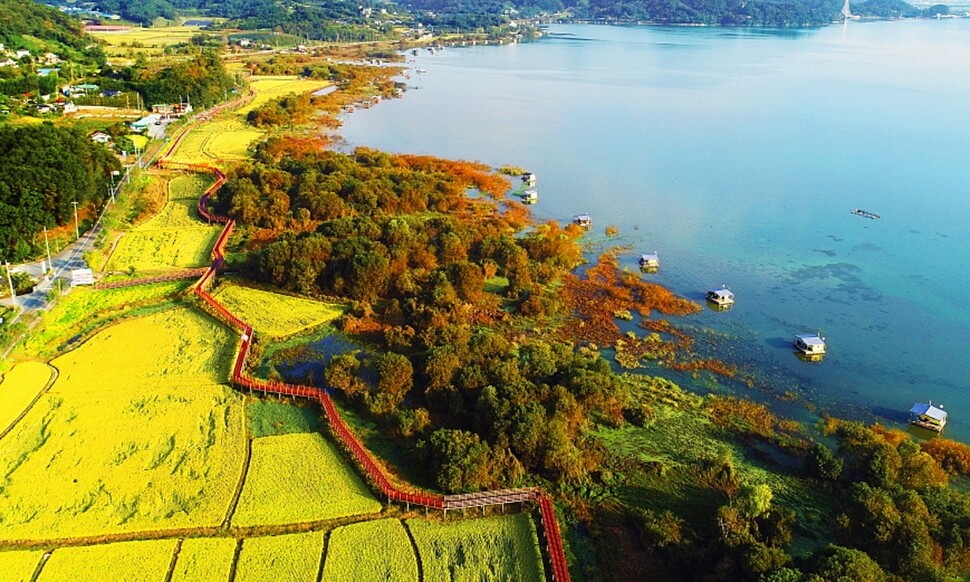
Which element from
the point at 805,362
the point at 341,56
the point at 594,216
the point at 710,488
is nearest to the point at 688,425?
the point at 710,488

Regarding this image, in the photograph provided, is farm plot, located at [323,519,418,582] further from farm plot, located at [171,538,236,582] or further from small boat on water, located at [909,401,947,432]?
small boat on water, located at [909,401,947,432]

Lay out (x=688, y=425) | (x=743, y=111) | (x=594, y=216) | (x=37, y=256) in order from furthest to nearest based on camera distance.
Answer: (x=743, y=111) → (x=594, y=216) → (x=37, y=256) → (x=688, y=425)

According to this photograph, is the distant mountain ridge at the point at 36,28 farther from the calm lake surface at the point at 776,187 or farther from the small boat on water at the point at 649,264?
the small boat on water at the point at 649,264

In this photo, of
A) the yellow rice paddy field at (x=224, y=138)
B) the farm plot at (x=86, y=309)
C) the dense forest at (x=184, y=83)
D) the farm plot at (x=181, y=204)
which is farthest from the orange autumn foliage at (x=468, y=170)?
the dense forest at (x=184, y=83)

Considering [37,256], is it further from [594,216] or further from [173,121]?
[173,121]

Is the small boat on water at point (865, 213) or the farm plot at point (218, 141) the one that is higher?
the farm plot at point (218, 141)

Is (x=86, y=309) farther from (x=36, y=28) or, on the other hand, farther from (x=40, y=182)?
(x=36, y=28)

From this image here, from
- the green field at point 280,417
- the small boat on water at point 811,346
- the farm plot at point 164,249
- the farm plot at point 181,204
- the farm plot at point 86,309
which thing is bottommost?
the green field at point 280,417
